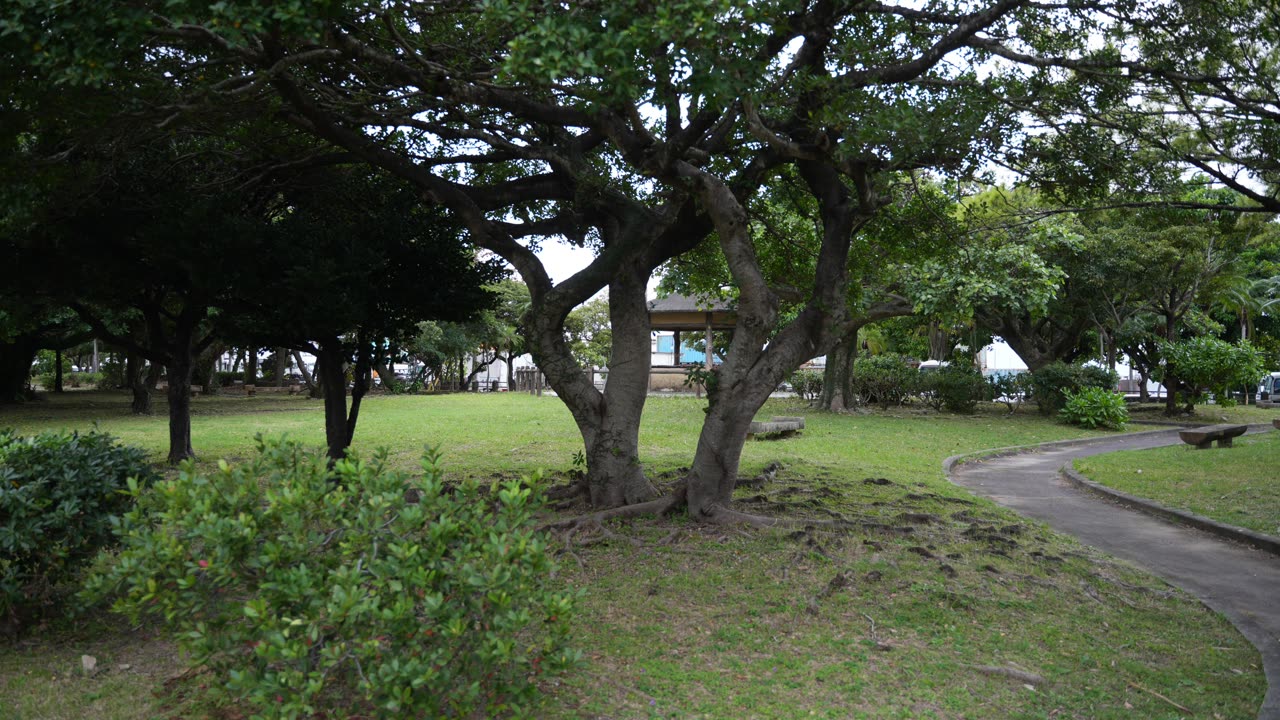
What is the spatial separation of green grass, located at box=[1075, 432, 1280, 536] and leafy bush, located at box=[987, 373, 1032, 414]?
8.34 meters

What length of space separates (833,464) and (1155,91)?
6.96 meters

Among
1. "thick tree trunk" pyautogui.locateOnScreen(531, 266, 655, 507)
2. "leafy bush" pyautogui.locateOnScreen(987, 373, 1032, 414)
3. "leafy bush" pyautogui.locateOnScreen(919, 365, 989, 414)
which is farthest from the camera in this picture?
"leafy bush" pyautogui.locateOnScreen(987, 373, 1032, 414)

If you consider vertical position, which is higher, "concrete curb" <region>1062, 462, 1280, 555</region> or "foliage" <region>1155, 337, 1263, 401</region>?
"foliage" <region>1155, 337, 1263, 401</region>

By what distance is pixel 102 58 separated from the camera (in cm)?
511

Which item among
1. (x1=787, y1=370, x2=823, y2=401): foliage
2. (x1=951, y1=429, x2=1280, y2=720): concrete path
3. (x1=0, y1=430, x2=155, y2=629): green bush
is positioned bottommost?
(x1=951, y1=429, x2=1280, y2=720): concrete path

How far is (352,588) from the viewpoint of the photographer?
3.17m

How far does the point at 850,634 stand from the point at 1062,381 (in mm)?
20491

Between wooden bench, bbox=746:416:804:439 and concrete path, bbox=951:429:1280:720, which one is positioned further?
wooden bench, bbox=746:416:804:439

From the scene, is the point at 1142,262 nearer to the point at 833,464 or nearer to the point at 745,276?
the point at 833,464

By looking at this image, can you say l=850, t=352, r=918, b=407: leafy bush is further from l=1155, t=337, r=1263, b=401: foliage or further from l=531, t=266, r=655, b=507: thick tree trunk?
l=531, t=266, r=655, b=507: thick tree trunk

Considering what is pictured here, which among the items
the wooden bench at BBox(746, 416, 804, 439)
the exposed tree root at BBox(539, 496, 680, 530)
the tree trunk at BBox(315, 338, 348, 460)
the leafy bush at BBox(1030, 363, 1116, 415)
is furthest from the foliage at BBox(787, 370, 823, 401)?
the exposed tree root at BBox(539, 496, 680, 530)

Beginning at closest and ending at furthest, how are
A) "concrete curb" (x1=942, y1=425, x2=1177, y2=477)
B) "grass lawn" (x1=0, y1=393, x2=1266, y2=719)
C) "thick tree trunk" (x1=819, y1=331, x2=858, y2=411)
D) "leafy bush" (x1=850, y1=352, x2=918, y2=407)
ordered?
1. "grass lawn" (x1=0, y1=393, x2=1266, y2=719)
2. "concrete curb" (x1=942, y1=425, x2=1177, y2=477)
3. "thick tree trunk" (x1=819, y1=331, x2=858, y2=411)
4. "leafy bush" (x1=850, y1=352, x2=918, y2=407)

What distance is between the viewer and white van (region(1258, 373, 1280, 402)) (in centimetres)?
3197

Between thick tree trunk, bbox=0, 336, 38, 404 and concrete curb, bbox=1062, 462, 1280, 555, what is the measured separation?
2684 cm
